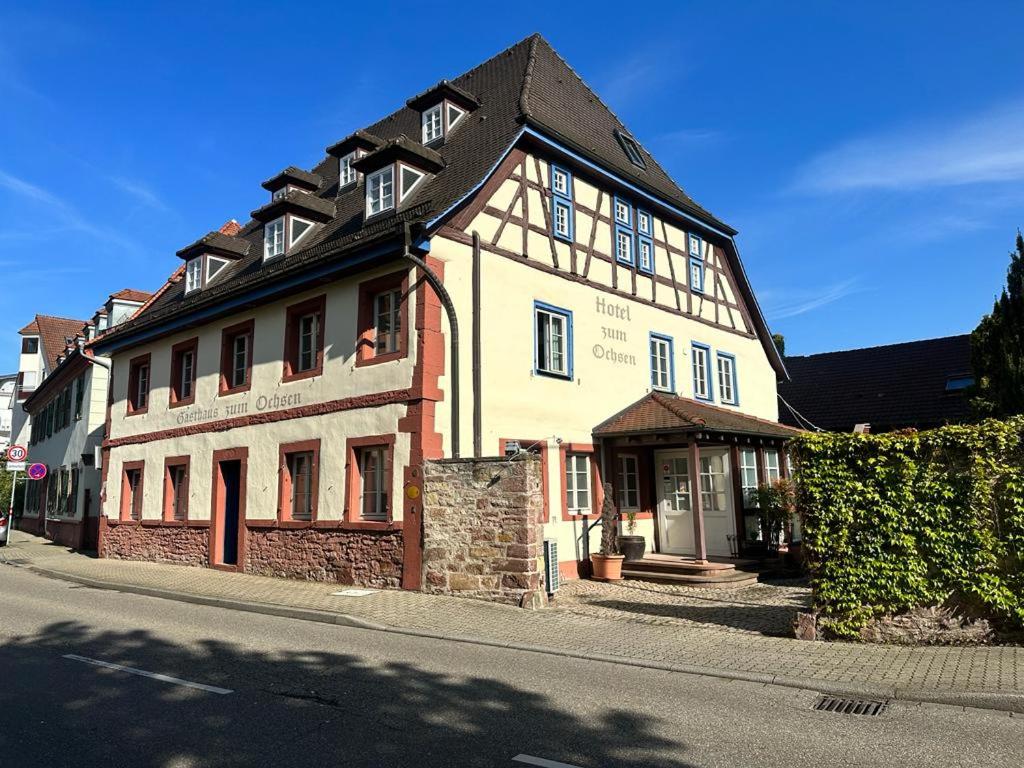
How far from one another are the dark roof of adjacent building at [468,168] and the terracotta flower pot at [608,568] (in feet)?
22.4

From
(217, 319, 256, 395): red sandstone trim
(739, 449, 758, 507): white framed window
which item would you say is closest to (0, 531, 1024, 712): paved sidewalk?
(739, 449, 758, 507): white framed window

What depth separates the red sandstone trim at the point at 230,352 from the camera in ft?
55.0

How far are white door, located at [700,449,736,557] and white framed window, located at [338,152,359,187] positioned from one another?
10299mm

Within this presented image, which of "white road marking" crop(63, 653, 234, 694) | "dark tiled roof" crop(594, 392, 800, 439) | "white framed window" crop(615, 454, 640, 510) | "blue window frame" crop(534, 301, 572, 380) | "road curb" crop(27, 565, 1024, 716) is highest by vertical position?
"blue window frame" crop(534, 301, 572, 380)

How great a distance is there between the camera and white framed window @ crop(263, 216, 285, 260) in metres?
17.3

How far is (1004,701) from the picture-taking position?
6.08 metres

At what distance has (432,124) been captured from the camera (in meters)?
17.8

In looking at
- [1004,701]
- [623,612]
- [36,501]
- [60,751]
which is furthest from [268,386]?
[36,501]

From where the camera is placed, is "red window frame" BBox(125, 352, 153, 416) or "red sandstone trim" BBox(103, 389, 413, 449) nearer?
"red sandstone trim" BBox(103, 389, 413, 449)

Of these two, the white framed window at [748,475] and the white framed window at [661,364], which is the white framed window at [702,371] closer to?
the white framed window at [661,364]

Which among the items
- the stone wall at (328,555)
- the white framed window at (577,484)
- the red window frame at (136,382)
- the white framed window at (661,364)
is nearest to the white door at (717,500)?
the white framed window at (661,364)

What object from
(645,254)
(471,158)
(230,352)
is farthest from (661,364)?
(230,352)

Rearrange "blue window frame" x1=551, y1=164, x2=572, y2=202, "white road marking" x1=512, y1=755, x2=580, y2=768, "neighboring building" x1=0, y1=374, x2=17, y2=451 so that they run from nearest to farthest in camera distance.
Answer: "white road marking" x1=512, y1=755, x2=580, y2=768 < "blue window frame" x1=551, y1=164, x2=572, y2=202 < "neighboring building" x1=0, y1=374, x2=17, y2=451

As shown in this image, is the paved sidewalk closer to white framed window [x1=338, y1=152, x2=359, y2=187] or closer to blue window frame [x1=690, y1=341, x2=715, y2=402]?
blue window frame [x1=690, y1=341, x2=715, y2=402]
